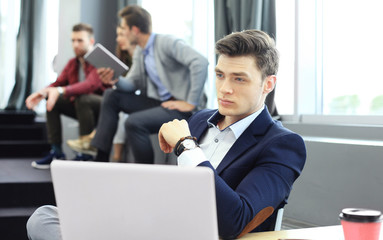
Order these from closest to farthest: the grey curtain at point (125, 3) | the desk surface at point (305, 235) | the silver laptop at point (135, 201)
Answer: the silver laptop at point (135, 201) < the desk surface at point (305, 235) < the grey curtain at point (125, 3)

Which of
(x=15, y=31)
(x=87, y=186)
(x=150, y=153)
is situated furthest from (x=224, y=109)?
(x=15, y=31)

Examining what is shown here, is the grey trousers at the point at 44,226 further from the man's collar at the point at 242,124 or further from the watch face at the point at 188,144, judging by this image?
the man's collar at the point at 242,124

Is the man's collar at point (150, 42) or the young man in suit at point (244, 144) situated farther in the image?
the man's collar at point (150, 42)

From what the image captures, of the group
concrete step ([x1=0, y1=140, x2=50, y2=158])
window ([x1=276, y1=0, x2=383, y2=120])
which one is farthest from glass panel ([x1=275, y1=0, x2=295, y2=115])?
concrete step ([x1=0, y1=140, x2=50, y2=158])

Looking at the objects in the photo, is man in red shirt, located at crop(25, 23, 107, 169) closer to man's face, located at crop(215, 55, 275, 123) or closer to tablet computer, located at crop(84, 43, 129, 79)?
tablet computer, located at crop(84, 43, 129, 79)

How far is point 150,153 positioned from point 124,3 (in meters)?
2.03

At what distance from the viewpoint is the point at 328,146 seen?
91.9 inches

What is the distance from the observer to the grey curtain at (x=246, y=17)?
2.93 meters

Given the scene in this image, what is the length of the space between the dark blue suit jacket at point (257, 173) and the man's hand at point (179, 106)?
1728mm

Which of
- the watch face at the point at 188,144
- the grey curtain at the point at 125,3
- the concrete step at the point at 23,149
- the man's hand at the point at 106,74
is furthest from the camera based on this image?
the concrete step at the point at 23,149

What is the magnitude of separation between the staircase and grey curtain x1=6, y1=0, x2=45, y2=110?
1189mm

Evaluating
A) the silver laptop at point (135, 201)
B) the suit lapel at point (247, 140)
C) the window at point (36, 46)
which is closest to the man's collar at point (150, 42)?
the suit lapel at point (247, 140)

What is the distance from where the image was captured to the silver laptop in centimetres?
78

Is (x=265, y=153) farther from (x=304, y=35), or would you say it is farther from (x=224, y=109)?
(x=304, y=35)
